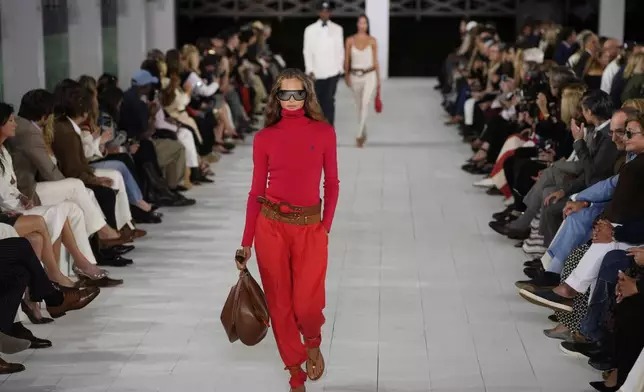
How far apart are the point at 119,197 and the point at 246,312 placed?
3.44m

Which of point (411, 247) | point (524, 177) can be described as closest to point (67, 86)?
point (411, 247)

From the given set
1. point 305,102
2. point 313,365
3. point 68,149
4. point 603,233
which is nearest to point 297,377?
point 313,365

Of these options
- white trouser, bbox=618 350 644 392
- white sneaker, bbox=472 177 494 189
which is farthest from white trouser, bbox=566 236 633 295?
white sneaker, bbox=472 177 494 189

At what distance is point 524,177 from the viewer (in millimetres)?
8500

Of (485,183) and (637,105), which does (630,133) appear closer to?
(637,105)

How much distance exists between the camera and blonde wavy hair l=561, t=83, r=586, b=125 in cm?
790

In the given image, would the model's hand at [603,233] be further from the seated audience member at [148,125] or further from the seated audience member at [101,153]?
the seated audience member at [148,125]

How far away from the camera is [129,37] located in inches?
559

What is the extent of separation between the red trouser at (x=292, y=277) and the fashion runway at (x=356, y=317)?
341mm

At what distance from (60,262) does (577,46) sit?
27.7ft

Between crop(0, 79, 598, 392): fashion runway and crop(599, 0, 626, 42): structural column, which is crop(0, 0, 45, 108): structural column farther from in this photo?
crop(599, 0, 626, 42): structural column

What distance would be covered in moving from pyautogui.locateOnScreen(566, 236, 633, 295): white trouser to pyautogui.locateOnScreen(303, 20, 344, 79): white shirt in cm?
755

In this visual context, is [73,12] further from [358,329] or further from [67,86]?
[358,329]

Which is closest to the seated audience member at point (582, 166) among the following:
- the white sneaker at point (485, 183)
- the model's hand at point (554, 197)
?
the model's hand at point (554, 197)
